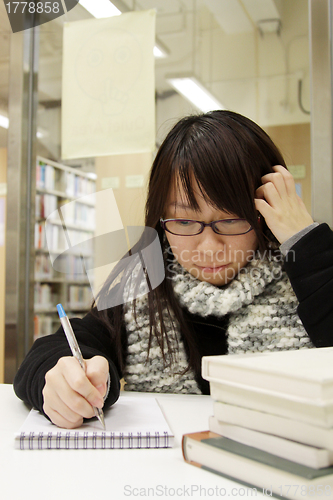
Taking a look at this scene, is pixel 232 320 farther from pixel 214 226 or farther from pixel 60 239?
pixel 60 239

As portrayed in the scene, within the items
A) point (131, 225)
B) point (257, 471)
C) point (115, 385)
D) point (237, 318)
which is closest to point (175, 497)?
point (257, 471)

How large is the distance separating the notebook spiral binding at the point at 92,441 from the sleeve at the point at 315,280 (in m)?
0.46

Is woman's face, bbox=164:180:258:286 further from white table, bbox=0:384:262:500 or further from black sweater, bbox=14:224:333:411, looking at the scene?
white table, bbox=0:384:262:500

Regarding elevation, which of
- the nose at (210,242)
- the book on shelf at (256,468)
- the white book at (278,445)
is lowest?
the book on shelf at (256,468)

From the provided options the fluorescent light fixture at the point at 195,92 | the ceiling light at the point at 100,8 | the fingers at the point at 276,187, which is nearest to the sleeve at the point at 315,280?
the fingers at the point at 276,187

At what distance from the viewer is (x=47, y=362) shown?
74 cm

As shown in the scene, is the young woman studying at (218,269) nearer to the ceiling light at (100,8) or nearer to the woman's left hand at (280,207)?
the woman's left hand at (280,207)

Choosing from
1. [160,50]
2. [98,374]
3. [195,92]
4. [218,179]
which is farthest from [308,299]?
[160,50]

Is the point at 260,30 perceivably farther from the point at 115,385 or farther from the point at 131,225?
the point at 115,385

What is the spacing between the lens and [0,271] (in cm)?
145

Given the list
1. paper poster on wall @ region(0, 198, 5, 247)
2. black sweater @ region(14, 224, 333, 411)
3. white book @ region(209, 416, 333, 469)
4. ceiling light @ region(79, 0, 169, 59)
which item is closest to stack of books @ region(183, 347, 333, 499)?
white book @ region(209, 416, 333, 469)

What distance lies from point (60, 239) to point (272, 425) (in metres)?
1.06

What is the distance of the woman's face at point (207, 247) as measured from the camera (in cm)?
92

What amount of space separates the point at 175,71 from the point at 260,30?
0.90ft
